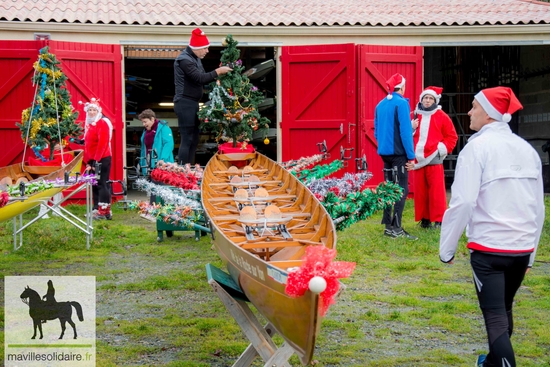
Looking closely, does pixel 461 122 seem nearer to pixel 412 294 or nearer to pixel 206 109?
pixel 206 109

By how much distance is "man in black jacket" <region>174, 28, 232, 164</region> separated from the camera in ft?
34.2

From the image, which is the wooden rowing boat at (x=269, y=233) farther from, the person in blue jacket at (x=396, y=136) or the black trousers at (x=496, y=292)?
the person in blue jacket at (x=396, y=136)

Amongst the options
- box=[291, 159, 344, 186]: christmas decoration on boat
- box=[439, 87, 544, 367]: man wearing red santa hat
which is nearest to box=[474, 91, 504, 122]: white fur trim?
box=[439, 87, 544, 367]: man wearing red santa hat

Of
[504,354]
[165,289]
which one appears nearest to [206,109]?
[165,289]

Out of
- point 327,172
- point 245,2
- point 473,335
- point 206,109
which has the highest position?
point 245,2

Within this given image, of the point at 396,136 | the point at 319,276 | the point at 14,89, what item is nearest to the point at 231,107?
the point at 396,136

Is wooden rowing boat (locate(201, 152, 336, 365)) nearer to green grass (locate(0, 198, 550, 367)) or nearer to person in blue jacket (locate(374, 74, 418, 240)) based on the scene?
green grass (locate(0, 198, 550, 367))

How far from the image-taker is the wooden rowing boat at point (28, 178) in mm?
6852

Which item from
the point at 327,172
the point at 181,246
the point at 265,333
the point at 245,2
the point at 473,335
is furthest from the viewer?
the point at 245,2

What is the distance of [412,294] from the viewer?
24.8 ft

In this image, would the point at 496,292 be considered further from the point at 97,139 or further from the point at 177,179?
the point at 97,139

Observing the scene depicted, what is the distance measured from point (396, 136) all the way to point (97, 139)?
15.4 ft

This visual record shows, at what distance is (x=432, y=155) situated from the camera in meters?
10.8

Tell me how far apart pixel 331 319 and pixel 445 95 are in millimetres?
13571
